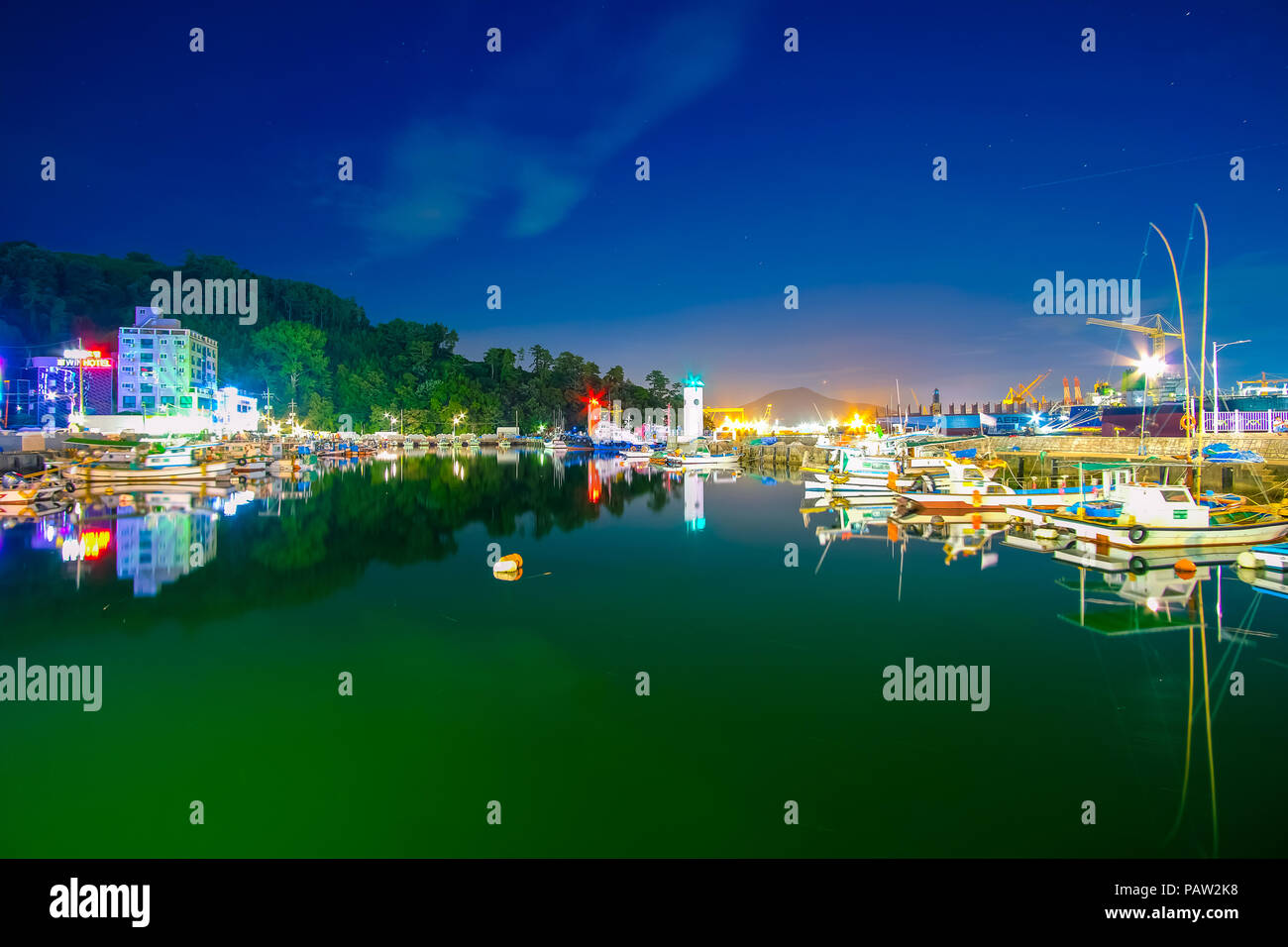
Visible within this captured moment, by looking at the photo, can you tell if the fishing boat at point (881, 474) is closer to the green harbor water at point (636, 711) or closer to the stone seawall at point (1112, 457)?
the stone seawall at point (1112, 457)

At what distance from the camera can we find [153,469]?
40.9 meters

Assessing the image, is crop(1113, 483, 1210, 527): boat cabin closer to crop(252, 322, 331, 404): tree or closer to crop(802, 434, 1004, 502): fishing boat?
crop(802, 434, 1004, 502): fishing boat

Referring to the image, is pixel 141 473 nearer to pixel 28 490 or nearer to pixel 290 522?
pixel 28 490

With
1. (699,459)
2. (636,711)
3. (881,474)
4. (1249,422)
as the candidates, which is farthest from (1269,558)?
(699,459)

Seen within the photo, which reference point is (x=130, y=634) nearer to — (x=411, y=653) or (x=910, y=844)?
(x=411, y=653)

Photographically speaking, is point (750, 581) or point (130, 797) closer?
point (130, 797)

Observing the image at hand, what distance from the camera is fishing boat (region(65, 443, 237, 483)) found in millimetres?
39656

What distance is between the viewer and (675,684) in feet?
33.0

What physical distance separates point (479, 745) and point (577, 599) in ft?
24.4
